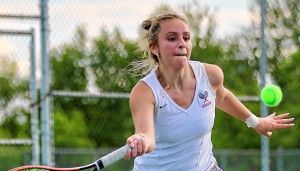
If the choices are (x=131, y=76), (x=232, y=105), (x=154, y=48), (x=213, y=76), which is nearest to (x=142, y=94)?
(x=154, y=48)

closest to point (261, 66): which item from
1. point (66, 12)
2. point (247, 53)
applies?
point (66, 12)

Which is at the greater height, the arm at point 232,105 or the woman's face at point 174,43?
the woman's face at point 174,43

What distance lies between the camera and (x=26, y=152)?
8742 millimetres

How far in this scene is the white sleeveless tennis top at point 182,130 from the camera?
14.5ft

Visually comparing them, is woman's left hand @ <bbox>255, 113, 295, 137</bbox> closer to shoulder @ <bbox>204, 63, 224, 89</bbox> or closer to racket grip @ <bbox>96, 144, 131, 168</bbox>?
shoulder @ <bbox>204, 63, 224, 89</bbox>

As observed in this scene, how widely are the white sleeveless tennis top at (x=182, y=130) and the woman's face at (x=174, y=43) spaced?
0.48 feet

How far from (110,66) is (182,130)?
803cm

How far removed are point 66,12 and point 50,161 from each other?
1620 millimetres

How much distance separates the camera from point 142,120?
4.12m

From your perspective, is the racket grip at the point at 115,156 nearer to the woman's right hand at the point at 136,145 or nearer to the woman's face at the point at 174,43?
the woman's right hand at the point at 136,145

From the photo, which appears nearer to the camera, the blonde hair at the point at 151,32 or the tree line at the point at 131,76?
the blonde hair at the point at 151,32

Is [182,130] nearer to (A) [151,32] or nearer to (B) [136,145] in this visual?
(A) [151,32]

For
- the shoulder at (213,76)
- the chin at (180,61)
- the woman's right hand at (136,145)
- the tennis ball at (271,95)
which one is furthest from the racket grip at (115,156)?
the tennis ball at (271,95)

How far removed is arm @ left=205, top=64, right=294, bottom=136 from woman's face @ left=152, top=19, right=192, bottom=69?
0.30 m
